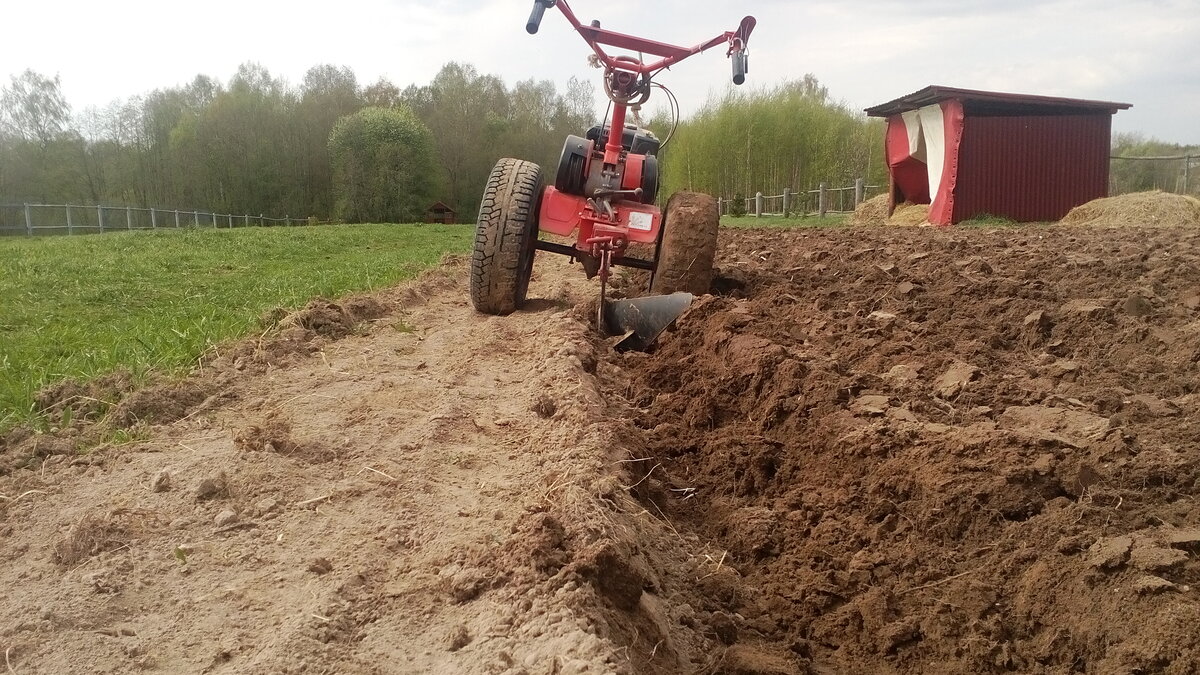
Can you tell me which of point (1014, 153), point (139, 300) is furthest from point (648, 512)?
point (1014, 153)

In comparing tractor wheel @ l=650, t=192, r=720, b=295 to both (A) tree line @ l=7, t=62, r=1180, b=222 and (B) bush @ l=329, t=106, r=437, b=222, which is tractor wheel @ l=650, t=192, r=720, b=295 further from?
(B) bush @ l=329, t=106, r=437, b=222

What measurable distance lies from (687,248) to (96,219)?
37.0 meters

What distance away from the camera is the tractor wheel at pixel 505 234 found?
5.73m

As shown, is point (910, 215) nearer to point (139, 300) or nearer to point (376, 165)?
point (139, 300)

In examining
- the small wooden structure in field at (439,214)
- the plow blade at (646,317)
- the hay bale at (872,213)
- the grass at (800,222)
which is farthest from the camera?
the small wooden structure in field at (439,214)

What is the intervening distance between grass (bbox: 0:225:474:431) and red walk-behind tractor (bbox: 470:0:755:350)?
5.63 feet

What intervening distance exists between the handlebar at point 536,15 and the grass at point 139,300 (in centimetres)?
272

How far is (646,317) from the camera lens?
531 centimetres

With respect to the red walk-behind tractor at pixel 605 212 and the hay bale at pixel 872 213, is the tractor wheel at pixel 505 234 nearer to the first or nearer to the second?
the red walk-behind tractor at pixel 605 212

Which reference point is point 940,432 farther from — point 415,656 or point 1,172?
point 1,172

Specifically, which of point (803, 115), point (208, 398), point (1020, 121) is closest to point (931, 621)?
point (208, 398)

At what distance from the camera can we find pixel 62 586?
217 cm

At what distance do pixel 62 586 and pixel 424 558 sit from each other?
96 centimetres

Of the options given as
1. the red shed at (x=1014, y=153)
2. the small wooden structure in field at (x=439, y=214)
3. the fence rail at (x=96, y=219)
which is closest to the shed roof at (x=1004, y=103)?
the red shed at (x=1014, y=153)
